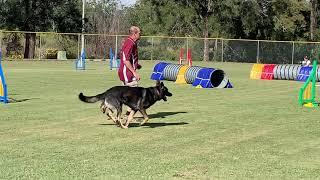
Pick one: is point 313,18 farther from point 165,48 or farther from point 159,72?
point 159,72

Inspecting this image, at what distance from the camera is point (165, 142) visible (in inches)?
361

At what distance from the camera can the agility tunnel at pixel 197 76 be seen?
2158 centimetres

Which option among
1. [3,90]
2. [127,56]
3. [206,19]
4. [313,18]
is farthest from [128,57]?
[313,18]

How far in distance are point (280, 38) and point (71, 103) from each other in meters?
47.8

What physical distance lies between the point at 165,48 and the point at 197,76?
28.8 metres

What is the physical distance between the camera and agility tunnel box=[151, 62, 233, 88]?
21578 mm

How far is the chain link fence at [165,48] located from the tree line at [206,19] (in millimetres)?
1541

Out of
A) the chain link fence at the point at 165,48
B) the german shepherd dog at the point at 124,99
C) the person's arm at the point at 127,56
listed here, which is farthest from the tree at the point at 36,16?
the german shepherd dog at the point at 124,99

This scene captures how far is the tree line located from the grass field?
35.6 meters

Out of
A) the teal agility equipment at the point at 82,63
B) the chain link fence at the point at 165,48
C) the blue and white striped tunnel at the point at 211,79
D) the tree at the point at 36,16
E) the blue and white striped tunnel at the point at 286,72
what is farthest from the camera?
the tree at the point at 36,16

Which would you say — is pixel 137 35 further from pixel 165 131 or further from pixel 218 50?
pixel 218 50

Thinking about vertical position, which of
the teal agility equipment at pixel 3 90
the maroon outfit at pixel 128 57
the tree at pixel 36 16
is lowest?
the teal agility equipment at pixel 3 90

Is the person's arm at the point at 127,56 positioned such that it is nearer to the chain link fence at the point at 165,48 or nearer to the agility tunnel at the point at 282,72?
the agility tunnel at the point at 282,72

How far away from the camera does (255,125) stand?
1143 cm
